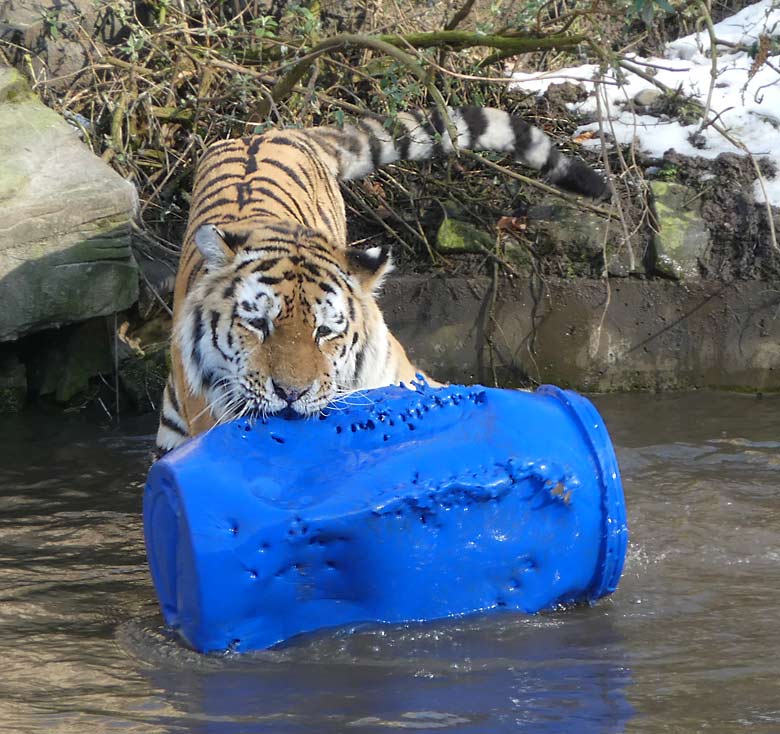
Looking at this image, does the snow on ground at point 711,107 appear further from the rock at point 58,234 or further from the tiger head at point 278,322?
the tiger head at point 278,322

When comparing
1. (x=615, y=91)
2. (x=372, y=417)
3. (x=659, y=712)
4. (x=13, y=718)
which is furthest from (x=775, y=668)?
(x=615, y=91)

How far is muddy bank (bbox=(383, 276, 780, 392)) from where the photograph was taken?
247 inches

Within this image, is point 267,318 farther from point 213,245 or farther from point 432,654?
point 432,654

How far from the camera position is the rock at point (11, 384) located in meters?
6.24

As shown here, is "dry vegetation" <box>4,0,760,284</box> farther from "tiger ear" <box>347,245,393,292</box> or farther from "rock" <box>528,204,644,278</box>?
"tiger ear" <box>347,245,393,292</box>

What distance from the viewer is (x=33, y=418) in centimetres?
616

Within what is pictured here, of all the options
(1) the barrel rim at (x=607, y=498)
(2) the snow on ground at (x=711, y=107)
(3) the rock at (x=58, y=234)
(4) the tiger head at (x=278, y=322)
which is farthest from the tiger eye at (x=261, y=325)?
(2) the snow on ground at (x=711, y=107)

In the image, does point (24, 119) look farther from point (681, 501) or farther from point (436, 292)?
point (681, 501)

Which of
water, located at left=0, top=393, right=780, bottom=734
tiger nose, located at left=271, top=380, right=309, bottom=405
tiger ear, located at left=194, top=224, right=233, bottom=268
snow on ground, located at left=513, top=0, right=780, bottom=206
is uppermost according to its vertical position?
snow on ground, located at left=513, top=0, right=780, bottom=206

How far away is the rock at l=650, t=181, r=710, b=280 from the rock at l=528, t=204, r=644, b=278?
0.13m

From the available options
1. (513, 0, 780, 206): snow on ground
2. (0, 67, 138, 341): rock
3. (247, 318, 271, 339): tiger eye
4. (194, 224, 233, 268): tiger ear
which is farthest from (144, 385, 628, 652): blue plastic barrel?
(513, 0, 780, 206): snow on ground

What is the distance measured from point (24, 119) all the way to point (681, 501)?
375 cm

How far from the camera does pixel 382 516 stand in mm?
3078

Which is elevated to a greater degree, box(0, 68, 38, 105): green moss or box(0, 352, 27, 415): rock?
box(0, 68, 38, 105): green moss
